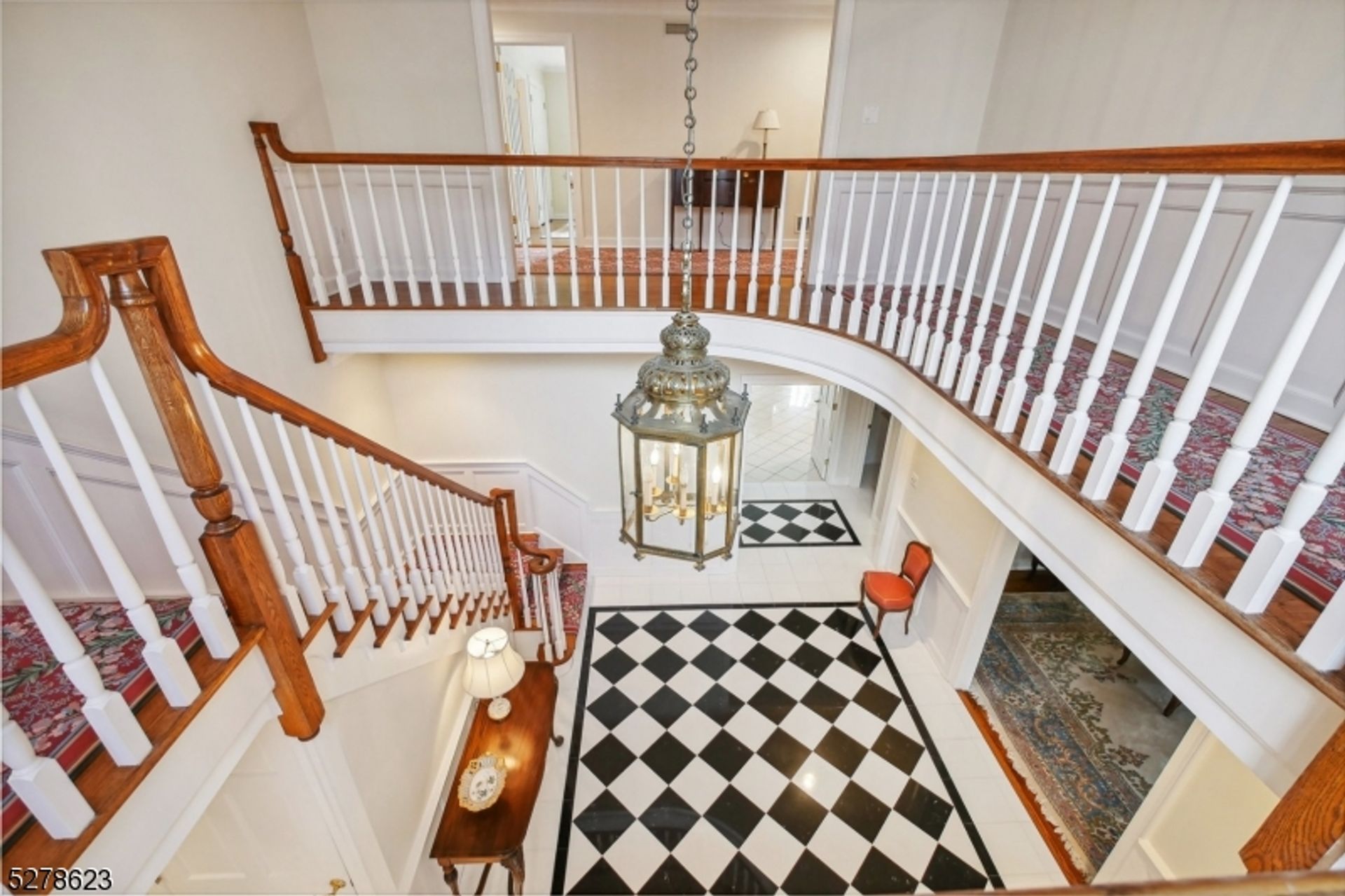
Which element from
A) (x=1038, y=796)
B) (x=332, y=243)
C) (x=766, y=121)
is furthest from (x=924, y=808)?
(x=766, y=121)

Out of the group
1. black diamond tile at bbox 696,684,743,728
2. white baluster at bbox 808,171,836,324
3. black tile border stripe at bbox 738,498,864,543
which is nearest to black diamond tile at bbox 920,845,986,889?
black diamond tile at bbox 696,684,743,728

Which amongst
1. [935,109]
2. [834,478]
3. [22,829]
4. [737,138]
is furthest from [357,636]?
[737,138]

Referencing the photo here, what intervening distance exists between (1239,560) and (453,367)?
4.42m

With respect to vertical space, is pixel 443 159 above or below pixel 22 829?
above

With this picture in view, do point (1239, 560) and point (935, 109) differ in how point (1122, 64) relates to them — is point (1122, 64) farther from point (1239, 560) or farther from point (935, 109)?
point (1239, 560)

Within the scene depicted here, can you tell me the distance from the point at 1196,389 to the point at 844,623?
11.6ft

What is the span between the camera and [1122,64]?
2.85 m

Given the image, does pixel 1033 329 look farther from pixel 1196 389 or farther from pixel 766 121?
pixel 766 121

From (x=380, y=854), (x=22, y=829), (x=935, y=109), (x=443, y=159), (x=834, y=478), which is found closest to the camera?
(x=22, y=829)

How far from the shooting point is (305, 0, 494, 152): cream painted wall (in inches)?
137

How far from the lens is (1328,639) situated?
976 millimetres

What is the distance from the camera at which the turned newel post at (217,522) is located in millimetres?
1089

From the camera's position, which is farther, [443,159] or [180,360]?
[443,159]

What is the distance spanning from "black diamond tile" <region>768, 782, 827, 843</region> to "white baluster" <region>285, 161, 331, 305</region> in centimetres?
398
